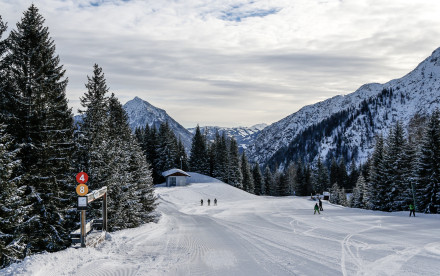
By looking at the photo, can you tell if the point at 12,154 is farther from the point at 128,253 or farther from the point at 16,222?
the point at 128,253

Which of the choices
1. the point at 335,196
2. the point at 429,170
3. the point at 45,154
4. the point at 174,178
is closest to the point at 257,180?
the point at 335,196

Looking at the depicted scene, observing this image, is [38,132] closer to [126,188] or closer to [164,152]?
[126,188]

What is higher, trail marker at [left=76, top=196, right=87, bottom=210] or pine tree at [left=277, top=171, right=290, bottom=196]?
trail marker at [left=76, top=196, right=87, bottom=210]

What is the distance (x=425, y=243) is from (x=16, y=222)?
17.4 meters

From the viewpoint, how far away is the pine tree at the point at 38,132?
16.8m

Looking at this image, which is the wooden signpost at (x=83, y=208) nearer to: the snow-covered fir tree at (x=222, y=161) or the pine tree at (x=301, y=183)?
the snow-covered fir tree at (x=222, y=161)

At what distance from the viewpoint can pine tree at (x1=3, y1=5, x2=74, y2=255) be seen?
16.8 m

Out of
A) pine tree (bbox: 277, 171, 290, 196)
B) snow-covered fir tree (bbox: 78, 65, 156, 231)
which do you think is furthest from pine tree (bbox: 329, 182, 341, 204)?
snow-covered fir tree (bbox: 78, 65, 156, 231)

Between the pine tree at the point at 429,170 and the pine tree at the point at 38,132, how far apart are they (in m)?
35.8

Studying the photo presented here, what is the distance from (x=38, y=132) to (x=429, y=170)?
1502 inches

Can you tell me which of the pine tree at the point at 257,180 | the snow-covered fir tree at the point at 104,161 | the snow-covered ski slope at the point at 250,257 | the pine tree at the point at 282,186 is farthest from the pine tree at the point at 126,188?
the pine tree at the point at 282,186

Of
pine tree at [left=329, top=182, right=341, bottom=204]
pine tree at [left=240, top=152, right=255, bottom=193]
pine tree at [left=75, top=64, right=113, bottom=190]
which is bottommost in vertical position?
pine tree at [left=329, top=182, right=341, bottom=204]

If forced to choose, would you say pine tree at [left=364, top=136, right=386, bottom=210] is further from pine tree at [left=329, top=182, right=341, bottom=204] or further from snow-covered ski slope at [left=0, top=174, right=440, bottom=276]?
pine tree at [left=329, top=182, right=341, bottom=204]

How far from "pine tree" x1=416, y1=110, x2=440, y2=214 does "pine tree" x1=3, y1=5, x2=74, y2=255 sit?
118ft
